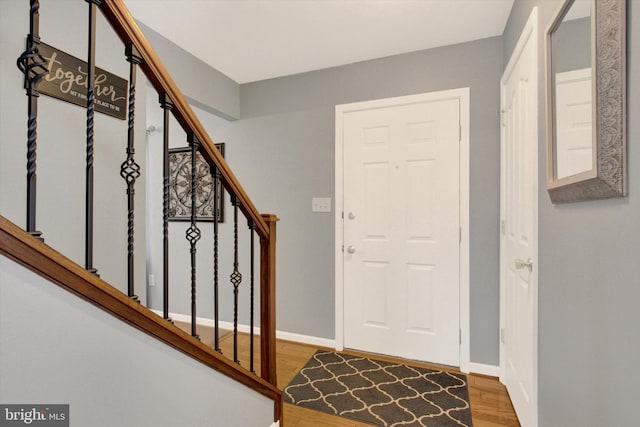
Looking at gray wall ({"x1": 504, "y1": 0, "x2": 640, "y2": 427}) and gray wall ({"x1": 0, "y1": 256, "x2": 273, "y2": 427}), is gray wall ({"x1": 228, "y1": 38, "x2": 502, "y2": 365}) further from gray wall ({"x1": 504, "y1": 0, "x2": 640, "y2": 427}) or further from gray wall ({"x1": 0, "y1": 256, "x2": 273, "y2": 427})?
gray wall ({"x1": 0, "y1": 256, "x2": 273, "y2": 427})

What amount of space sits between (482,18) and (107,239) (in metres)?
2.73

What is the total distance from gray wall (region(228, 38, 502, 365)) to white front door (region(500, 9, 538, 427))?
0.41ft

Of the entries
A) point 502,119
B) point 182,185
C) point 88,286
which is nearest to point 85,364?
point 88,286

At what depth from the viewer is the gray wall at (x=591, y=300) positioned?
0.70 m

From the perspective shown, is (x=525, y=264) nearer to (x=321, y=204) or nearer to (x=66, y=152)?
(x=321, y=204)

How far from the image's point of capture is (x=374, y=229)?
2.54 metres

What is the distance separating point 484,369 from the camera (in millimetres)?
2211

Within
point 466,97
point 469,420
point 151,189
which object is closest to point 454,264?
point 469,420

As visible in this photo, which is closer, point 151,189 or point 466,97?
point 466,97

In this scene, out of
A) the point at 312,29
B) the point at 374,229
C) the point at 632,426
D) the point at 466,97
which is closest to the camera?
the point at 632,426

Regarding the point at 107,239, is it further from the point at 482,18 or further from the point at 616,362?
the point at 482,18

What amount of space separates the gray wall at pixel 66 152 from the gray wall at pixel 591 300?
2.16 metres

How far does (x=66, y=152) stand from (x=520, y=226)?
8.11 feet

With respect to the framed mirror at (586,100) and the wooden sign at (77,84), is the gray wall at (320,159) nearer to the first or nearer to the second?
the framed mirror at (586,100)
